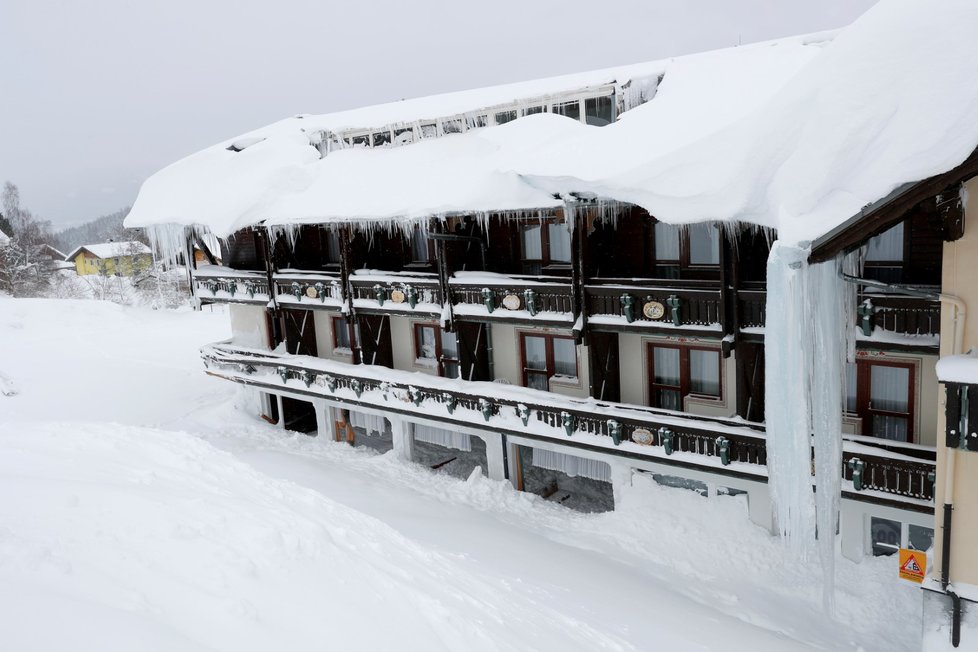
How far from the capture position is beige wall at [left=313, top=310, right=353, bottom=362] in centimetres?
2652

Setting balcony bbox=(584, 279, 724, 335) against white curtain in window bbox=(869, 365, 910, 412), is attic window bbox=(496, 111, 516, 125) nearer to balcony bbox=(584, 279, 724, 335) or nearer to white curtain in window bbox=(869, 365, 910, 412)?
balcony bbox=(584, 279, 724, 335)

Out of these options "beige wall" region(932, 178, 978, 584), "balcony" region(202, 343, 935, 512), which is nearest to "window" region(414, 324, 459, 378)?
"balcony" region(202, 343, 935, 512)

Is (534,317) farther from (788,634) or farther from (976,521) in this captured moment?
(976,521)

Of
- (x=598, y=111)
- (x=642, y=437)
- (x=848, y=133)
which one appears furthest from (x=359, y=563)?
(x=598, y=111)

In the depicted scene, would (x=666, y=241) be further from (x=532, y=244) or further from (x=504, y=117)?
(x=504, y=117)

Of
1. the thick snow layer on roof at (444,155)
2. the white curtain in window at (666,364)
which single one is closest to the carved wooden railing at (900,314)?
the thick snow layer on roof at (444,155)

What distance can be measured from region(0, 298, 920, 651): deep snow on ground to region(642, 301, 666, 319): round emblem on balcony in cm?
508

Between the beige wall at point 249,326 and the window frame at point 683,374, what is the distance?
1716cm

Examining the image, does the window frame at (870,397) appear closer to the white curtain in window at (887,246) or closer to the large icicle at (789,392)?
the white curtain in window at (887,246)

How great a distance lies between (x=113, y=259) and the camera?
302 feet

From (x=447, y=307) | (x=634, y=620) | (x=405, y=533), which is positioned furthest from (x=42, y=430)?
(x=634, y=620)

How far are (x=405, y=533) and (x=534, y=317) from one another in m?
6.48

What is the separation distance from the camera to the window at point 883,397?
47.8 ft

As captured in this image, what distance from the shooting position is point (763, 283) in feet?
51.5
